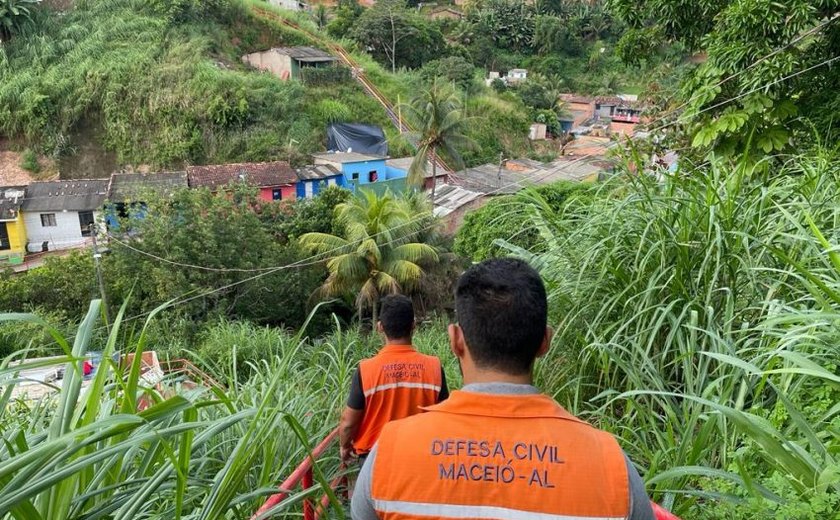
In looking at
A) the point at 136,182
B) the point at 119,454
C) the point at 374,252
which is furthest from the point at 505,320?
the point at 136,182

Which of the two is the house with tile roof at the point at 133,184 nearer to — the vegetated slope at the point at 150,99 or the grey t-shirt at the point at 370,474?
the vegetated slope at the point at 150,99

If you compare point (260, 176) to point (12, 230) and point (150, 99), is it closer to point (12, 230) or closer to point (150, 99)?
point (12, 230)

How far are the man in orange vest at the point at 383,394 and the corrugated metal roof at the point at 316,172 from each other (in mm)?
20890

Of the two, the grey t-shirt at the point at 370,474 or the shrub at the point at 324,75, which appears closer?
the grey t-shirt at the point at 370,474

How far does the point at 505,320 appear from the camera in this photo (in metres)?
1.35

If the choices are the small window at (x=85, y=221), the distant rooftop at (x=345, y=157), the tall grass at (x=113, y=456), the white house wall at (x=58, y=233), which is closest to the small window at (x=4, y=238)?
the white house wall at (x=58, y=233)

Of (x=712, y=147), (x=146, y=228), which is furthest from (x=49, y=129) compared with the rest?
(x=712, y=147)

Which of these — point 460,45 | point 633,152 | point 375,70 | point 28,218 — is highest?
point 460,45

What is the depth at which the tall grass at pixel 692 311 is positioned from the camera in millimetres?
2033

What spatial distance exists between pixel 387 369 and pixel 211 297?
13.0 meters

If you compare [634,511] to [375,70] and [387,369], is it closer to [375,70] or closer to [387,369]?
[387,369]

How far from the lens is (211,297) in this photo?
14828mm

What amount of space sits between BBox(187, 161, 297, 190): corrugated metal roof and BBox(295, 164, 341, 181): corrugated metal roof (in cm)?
49

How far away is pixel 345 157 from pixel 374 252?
39.8 feet
